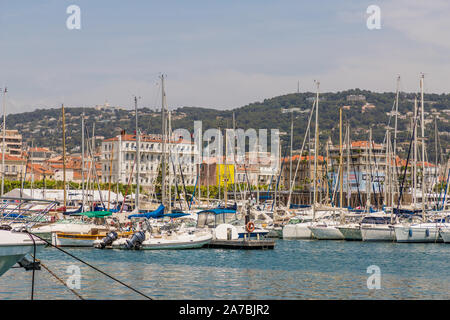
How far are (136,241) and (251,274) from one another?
12222 mm

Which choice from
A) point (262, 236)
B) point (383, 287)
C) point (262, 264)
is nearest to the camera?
point (383, 287)

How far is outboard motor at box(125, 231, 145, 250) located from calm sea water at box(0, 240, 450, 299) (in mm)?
823

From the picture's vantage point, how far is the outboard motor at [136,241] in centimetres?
4228

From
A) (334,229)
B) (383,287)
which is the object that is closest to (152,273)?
(383,287)

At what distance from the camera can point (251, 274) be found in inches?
1259

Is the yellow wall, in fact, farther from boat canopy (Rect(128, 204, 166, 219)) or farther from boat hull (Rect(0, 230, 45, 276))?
boat hull (Rect(0, 230, 45, 276))

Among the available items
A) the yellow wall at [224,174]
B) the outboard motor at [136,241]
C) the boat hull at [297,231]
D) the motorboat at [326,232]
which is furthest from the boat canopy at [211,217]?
the yellow wall at [224,174]

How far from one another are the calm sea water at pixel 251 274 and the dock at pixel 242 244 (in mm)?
896

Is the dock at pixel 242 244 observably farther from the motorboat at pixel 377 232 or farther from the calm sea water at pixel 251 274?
the motorboat at pixel 377 232
